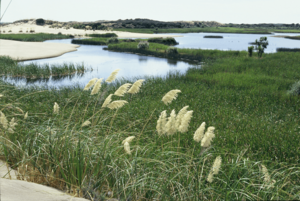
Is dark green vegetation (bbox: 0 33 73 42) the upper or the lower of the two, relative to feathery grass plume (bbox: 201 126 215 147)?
upper

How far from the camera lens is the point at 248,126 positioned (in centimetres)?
817

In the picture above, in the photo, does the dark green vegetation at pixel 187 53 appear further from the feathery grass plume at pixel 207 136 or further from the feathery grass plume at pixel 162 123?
the feathery grass plume at pixel 207 136

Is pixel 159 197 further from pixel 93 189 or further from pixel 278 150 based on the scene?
pixel 278 150

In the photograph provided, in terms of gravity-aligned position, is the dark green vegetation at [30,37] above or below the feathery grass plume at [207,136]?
above

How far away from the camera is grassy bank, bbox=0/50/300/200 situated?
12.1 feet

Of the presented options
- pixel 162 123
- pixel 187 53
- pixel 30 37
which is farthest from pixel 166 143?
pixel 30 37

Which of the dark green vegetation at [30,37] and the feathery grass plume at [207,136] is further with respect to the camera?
the dark green vegetation at [30,37]

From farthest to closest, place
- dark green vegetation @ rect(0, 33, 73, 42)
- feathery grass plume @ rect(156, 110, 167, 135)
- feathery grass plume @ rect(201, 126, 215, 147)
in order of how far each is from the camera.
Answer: dark green vegetation @ rect(0, 33, 73, 42)
feathery grass plume @ rect(156, 110, 167, 135)
feathery grass plume @ rect(201, 126, 215, 147)

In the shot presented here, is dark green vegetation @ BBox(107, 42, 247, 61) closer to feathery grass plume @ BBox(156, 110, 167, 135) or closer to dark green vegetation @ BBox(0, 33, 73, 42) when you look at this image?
dark green vegetation @ BBox(0, 33, 73, 42)

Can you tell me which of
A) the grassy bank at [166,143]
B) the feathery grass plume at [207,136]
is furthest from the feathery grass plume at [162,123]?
the feathery grass plume at [207,136]

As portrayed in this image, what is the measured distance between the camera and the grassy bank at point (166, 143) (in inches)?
145

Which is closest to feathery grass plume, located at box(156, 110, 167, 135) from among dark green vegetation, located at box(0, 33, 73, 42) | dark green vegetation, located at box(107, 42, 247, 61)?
dark green vegetation, located at box(107, 42, 247, 61)

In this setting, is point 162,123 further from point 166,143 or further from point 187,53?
point 187,53

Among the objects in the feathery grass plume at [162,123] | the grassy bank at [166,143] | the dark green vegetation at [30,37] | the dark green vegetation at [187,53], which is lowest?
the grassy bank at [166,143]
